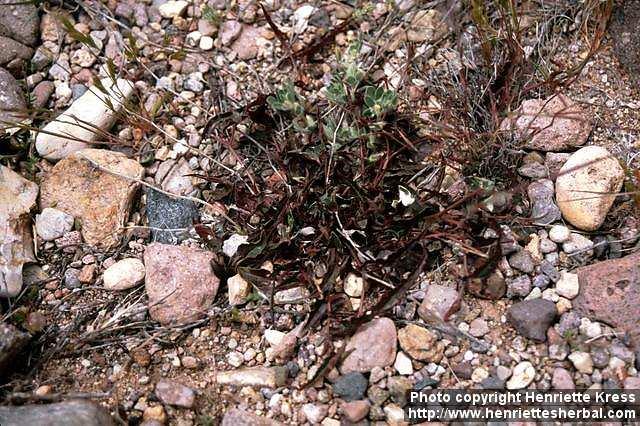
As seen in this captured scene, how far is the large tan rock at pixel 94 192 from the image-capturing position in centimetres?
293

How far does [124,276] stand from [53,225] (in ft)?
1.28

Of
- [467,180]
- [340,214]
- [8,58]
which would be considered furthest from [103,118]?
[467,180]

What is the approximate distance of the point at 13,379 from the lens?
252 cm

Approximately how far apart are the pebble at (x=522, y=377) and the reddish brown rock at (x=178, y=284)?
1.12m

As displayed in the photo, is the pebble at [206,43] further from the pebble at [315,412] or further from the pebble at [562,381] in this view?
the pebble at [562,381]

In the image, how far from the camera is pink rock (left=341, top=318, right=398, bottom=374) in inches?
99.1

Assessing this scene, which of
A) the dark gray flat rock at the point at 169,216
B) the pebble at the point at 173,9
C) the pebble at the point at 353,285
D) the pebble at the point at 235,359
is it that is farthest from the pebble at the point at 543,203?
the pebble at the point at 173,9

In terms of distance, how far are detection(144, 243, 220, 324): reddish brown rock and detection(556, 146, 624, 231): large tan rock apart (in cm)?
136

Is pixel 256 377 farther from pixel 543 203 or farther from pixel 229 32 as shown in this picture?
pixel 229 32

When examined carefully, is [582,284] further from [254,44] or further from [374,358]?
[254,44]

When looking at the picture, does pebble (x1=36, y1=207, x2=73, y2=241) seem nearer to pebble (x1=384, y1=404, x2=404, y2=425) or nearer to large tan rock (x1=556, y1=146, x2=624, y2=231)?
pebble (x1=384, y1=404, x2=404, y2=425)

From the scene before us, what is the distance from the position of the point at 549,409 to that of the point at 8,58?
2702mm

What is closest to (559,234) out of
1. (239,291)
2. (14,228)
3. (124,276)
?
(239,291)

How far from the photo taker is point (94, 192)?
2967 mm
